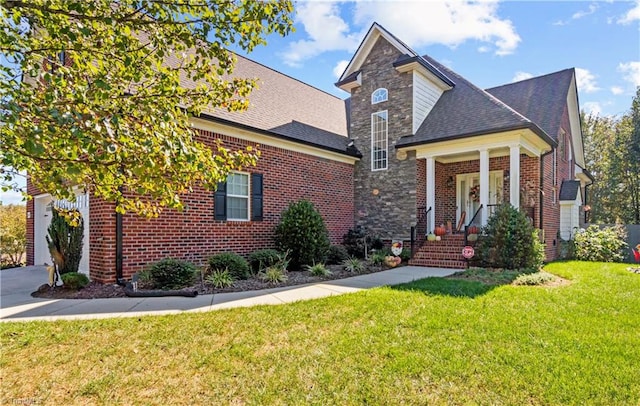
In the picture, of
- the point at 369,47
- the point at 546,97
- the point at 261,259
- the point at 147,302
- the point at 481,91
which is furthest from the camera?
the point at 546,97

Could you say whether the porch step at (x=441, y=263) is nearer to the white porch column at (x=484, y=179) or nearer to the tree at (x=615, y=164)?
the white porch column at (x=484, y=179)

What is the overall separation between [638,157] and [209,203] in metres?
26.0

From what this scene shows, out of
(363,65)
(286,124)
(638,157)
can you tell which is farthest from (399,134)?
(638,157)

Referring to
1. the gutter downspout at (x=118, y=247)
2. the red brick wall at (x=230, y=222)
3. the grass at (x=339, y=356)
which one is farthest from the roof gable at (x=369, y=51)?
the gutter downspout at (x=118, y=247)

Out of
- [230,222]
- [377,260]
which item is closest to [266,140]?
[230,222]

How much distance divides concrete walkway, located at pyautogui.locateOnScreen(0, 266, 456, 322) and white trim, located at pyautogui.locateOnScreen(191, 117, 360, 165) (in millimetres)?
3486

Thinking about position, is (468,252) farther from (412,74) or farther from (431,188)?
(412,74)

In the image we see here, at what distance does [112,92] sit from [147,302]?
3.77 metres

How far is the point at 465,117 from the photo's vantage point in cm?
1139

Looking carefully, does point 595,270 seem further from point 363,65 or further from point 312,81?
point 312,81

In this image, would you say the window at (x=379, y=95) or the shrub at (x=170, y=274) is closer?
the shrub at (x=170, y=274)

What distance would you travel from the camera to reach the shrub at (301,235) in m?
9.49

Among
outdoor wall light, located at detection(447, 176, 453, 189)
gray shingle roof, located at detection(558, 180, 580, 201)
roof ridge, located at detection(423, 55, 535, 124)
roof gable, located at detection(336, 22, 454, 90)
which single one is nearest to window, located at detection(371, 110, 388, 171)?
roof gable, located at detection(336, 22, 454, 90)

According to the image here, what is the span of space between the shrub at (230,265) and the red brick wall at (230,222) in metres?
0.75
